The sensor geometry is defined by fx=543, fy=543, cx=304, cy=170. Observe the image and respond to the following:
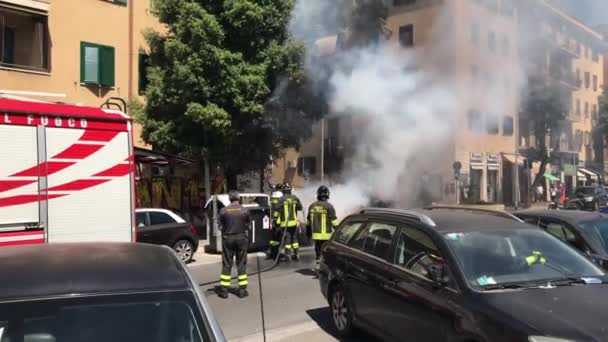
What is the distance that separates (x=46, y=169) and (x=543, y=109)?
103 ft

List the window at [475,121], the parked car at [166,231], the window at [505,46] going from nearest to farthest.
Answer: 1. the parked car at [166,231]
2. the window at [505,46]
3. the window at [475,121]

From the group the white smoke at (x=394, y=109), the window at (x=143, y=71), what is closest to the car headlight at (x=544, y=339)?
the white smoke at (x=394, y=109)

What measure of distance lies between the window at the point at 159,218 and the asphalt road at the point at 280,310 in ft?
5.68

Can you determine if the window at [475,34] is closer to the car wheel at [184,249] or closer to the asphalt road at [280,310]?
the asphalt road at [280,310]

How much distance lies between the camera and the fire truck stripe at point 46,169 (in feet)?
20.9

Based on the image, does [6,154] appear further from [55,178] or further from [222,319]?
[222,319]

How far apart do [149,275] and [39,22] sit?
16.6 meters

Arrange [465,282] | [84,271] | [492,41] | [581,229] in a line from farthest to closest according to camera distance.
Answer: [492,41], [581,229], [465,282], [84,271]

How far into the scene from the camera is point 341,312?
600cm

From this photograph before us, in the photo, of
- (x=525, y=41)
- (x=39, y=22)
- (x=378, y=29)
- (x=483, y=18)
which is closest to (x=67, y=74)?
(x=39, y=22)

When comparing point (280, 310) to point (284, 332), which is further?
point (280, 310)

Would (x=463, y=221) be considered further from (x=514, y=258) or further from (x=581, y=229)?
(x=581, y=229)

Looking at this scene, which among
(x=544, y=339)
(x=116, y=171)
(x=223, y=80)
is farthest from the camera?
(x=223, y=80)

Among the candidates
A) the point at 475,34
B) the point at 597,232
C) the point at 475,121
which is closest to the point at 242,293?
the point at 597,232
